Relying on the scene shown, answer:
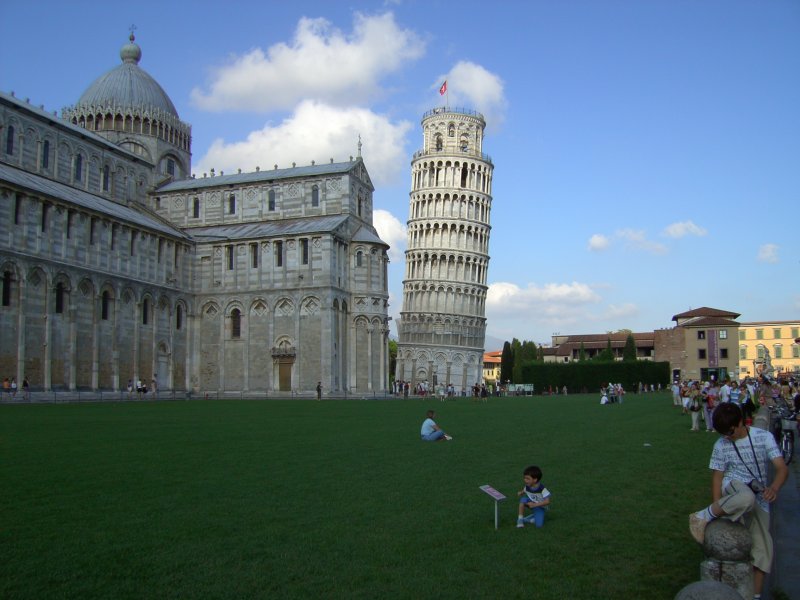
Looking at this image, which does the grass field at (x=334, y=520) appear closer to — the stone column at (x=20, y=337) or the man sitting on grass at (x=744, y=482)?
the man sitting on grass at (x=744, y=482)

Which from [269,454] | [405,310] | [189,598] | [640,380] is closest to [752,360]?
[640,380]

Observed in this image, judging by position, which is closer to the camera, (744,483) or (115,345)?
(744,483)

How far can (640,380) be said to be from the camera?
258ft

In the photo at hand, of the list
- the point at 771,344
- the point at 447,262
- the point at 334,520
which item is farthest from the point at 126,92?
the point at 771,344

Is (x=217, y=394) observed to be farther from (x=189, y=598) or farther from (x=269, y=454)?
(x=189, y=598)

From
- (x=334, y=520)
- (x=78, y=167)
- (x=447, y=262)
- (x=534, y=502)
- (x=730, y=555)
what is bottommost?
(x=334, y=520)

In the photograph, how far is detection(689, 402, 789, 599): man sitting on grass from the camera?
21.0 ft

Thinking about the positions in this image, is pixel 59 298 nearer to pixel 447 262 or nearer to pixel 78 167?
pixel 78 167

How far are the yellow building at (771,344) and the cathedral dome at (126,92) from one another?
79.8 meters

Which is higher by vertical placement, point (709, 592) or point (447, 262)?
point (447, 262)

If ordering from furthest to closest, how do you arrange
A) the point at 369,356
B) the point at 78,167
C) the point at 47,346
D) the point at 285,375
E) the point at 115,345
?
1. the point at 369,356
2. the point at 285,375
3. the point at 78,167
4. the point at 115,345
5. the point at 47,346

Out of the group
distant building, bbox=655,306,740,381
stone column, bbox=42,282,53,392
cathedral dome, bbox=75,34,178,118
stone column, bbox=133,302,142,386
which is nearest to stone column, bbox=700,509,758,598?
stone column, bbox=42,282,53,392

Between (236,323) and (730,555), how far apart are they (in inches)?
2176

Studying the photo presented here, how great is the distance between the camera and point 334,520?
9562 millimetres
